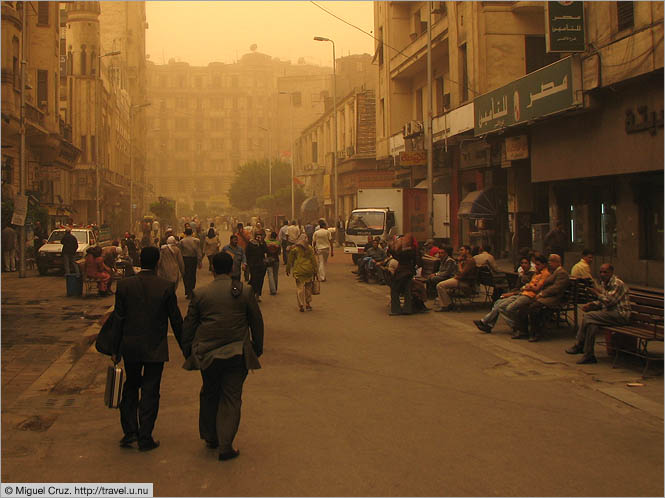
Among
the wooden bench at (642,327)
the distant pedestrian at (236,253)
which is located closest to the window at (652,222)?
the wooden bench at (642,327)

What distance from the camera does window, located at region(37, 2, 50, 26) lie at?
1331 inches

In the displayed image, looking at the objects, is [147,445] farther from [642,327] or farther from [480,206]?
[480,206]

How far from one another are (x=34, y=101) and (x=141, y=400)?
2986cm

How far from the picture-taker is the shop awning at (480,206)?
1027 inches

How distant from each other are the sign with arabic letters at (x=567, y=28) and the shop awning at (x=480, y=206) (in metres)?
8.82

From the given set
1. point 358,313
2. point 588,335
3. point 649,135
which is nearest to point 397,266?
point 358,313

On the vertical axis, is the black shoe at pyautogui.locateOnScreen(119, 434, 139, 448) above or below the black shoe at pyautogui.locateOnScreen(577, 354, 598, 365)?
below

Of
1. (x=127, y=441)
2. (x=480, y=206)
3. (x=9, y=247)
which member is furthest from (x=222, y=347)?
(x=9, y=247)

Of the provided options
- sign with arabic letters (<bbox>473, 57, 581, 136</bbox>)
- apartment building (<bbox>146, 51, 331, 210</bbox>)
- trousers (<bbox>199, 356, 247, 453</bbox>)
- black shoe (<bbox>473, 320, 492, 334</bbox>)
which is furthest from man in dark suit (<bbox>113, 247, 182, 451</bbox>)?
apartment building (<bbox>146, 51, 331, 210</bbox>)

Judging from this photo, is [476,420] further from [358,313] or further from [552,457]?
[358,313]

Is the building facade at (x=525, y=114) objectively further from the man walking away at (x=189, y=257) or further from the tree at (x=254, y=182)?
the tree at (x=254, y=182)

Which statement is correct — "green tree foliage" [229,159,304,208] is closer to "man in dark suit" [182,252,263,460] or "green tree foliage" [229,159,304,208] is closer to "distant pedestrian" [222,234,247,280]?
"distant pedestrian" [222,234,247,280]

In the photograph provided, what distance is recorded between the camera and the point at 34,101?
106 ft

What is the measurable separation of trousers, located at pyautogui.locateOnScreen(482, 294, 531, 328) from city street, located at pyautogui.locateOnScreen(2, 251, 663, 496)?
0.84 feet
